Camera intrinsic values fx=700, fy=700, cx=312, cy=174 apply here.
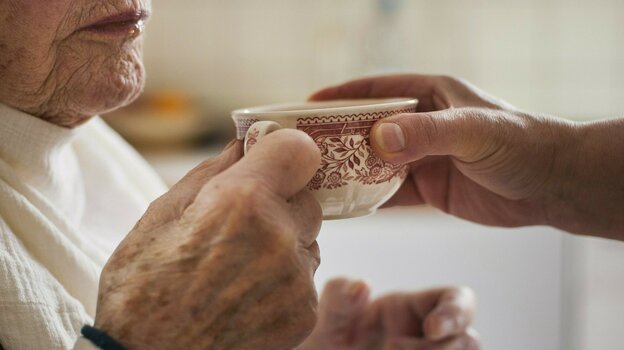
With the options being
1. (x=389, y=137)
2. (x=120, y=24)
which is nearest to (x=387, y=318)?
(x=389, y=137)

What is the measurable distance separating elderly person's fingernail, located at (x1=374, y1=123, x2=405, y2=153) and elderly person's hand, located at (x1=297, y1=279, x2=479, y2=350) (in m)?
0.42

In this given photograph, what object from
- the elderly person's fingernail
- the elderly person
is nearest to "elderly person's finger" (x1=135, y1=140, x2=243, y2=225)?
the elderly person

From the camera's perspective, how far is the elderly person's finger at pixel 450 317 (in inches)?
40.6

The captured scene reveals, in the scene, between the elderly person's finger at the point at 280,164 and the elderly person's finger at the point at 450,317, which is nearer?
the elderly person's finger at the point at 280,164

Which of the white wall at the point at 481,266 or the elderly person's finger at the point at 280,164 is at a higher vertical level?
the elderly person's finger at the point at 280,164

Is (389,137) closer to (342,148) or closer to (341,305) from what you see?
(342,148)

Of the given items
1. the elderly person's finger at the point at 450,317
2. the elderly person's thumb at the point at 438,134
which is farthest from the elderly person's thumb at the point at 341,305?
the elderly person's thumb at the point at 438,134

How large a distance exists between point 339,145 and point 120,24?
0.30m

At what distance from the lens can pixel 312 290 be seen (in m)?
0.63

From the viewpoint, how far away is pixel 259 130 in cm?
68

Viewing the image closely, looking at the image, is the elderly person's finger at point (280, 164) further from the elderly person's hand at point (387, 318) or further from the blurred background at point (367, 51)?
the blurred background at point (367, 51)

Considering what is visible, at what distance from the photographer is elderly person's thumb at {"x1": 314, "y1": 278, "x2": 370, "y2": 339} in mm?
1081

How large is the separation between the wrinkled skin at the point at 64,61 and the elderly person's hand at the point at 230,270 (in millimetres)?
257

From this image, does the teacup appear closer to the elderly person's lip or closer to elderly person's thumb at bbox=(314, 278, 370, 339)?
the elderly person's lip
